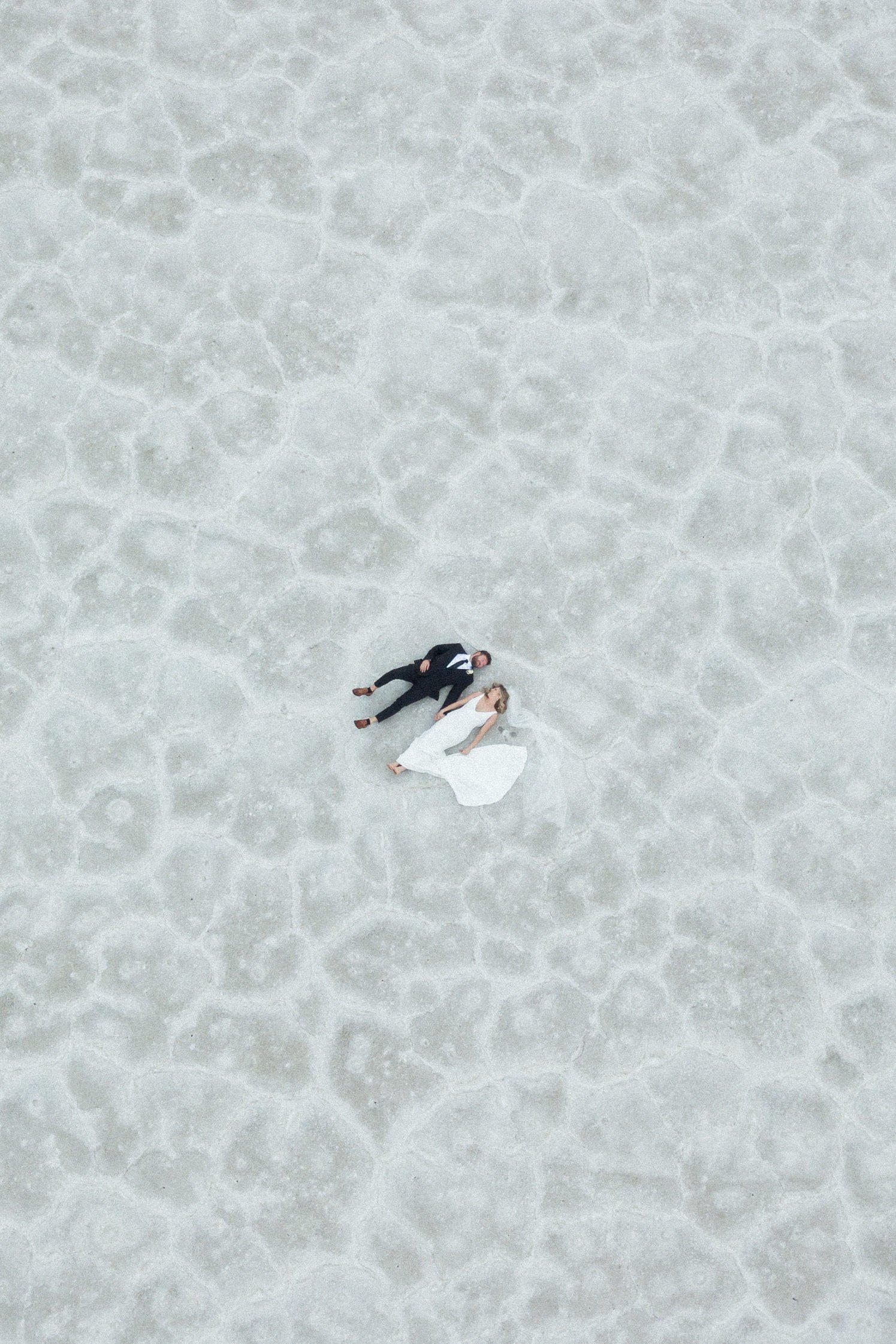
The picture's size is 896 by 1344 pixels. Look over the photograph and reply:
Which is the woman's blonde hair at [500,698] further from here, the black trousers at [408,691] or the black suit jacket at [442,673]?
the black trousers at [408,691]

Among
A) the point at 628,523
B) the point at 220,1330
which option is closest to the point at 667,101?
the point at 628,523

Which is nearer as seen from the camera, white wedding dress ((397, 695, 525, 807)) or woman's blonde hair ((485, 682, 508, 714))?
woman's blonde hair ((485, 682, 508, 714))

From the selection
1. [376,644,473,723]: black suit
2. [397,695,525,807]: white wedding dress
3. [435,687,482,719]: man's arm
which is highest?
[376,644,473,723]: black suit

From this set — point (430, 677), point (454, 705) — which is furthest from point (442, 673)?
point (454, 705)

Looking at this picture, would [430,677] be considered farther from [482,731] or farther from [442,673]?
[482,731]

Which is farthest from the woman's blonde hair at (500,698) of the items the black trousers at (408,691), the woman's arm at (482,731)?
the black trousers at (408,691)

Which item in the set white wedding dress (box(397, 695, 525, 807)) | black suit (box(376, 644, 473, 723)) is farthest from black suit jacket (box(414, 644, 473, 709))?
white wedding dress (box(397, 695, 525, 807))

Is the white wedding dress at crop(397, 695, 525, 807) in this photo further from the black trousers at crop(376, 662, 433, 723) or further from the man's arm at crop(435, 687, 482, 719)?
the black trousers at crop(376, 662, 433, 723)
